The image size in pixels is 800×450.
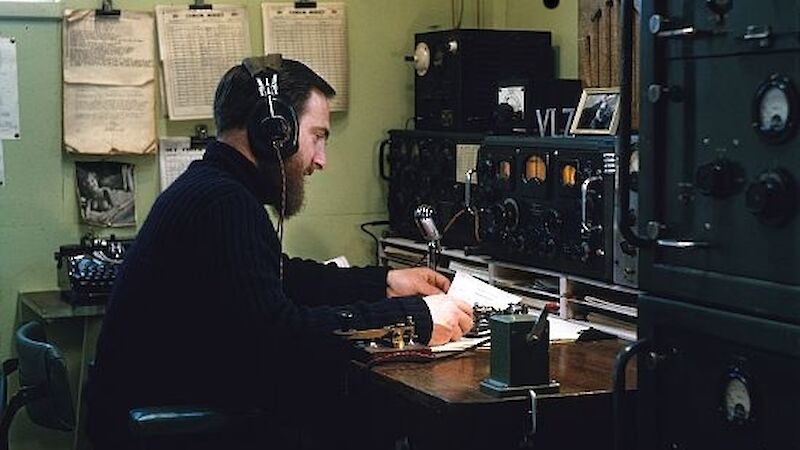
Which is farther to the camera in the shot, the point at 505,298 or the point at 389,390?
the point at 505,298

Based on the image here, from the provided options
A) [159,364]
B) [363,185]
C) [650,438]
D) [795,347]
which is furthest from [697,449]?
[363,185]

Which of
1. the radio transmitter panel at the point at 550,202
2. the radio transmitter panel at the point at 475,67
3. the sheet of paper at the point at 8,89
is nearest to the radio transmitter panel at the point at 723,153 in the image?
the radio transmitter panel at the point at 550,202

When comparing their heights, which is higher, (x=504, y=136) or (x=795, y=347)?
(x=504, y=136)

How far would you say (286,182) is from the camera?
2.87 meters

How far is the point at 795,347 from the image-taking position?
166 cm

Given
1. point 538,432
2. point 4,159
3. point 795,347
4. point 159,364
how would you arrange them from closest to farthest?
point 795,347 → point 538,432 → point 159,364 → point 4,159

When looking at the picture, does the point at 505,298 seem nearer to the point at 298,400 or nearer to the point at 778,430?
the point at 298,400

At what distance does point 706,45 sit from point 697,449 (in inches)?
24.1

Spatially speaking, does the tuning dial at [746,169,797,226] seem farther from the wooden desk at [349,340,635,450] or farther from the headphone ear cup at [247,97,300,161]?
the headphone ear cup at [247,97,300,161]

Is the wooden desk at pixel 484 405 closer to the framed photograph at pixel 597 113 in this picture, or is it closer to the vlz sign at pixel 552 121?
the framed photograph at pixel 597 113

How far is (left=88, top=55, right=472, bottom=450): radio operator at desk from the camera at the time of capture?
2527mm

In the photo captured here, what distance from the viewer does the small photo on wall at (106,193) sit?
171 inches

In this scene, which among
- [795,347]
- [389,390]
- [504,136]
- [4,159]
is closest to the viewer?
[795,347]

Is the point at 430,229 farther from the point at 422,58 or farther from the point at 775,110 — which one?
the point at 775,110
